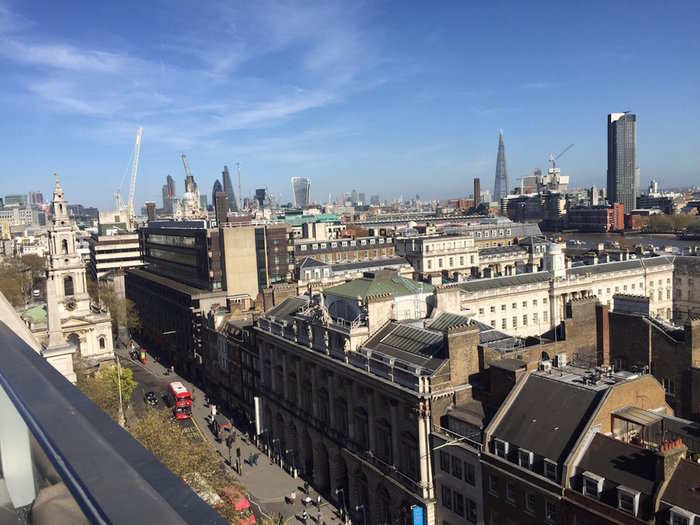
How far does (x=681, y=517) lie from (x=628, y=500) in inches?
95.0

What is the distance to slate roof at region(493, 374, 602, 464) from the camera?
3080 cm

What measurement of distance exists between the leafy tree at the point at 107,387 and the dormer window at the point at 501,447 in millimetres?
28481

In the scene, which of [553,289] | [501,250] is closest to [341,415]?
[553,289]

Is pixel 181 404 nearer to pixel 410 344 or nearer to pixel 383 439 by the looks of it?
pixel 383 439

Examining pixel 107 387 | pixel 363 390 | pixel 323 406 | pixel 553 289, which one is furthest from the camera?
pixel 553 289

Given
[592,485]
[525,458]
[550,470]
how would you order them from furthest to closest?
[525,458], [550,470], [592,485]

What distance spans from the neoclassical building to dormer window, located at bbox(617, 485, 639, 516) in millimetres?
63969

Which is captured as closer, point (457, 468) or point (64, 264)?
point (457, 468)

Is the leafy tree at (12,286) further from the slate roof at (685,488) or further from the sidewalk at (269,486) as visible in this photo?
the slate roof at (685,488)

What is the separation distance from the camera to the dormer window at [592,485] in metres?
27.7

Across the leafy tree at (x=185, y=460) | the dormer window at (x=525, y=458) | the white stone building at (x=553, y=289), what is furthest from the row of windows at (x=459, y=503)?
the white stone building at (x=553, y=289)

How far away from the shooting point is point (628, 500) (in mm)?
26531

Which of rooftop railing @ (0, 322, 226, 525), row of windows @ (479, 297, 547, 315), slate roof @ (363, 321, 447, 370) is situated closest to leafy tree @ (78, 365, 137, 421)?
slate roof @ (363, 321, 447, 370)

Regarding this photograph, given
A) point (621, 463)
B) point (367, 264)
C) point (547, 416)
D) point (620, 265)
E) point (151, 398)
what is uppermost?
point (367, 264)
